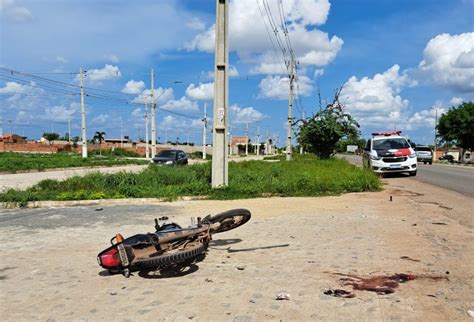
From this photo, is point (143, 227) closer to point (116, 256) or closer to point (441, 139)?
point (116, 256)

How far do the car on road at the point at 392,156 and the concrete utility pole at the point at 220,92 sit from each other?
28.8 feet

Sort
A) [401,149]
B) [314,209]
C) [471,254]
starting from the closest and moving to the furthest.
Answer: [471,254] → [314,209] → [401,149]

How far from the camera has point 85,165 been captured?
34.8m

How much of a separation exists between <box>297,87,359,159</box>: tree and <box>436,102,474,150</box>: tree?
2976 centimetres

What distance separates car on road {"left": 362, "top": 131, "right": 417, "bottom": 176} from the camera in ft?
64.2

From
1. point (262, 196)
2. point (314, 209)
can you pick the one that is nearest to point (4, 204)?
point (262, 196)

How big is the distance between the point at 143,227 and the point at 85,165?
2831 centimetres

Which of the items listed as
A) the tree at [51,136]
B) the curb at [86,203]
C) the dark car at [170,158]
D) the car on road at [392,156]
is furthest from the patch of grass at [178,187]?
the tree at [51,136]

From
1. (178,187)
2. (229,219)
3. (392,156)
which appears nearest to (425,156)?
(392,156)

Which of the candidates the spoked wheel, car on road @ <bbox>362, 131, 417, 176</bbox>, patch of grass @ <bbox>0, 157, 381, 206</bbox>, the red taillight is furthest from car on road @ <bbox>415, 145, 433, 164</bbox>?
the red taillight

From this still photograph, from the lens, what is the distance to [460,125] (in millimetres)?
56625

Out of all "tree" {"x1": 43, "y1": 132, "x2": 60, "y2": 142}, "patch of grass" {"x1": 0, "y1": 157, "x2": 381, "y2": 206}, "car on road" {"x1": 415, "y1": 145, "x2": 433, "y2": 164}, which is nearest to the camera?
"patch of grass" {"x1": 0, "y1": 157, "x2": 381, "y2": 206}

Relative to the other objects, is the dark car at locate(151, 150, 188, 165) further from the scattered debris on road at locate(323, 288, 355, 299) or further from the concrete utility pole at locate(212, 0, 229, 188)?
the scattered debris on road at locate(323, 288, 355, 299)

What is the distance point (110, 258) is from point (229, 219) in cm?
184
